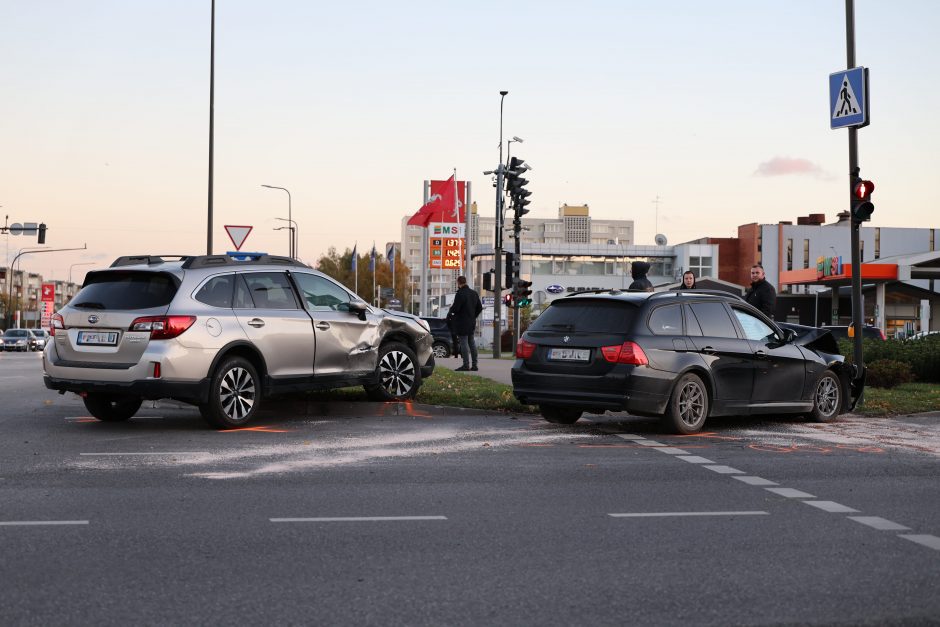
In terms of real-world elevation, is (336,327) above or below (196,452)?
above

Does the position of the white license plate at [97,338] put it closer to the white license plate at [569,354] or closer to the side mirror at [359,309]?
the side mirror at [359,309]

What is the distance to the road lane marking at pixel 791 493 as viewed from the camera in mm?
8136

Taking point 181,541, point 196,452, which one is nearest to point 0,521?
point 181,541

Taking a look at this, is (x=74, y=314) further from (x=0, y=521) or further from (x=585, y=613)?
(x=585, y=613)

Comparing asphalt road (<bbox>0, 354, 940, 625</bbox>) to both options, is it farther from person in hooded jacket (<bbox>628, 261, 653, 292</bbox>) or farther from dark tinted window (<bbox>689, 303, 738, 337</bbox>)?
person in hooded jacket (<bbox>628, 261, 653, 292</bbox>)

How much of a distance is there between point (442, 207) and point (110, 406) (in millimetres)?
32536

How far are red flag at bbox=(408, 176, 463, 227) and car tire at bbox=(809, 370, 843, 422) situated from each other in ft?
103

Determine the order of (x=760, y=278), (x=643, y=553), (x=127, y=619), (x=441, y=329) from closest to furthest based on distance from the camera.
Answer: (x=127, y=619) < (x=643, y=553) < (x=760, y=278) < (x=441, y=329)

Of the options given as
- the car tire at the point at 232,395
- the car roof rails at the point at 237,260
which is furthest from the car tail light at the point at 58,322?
the car tire at the point at 232,395

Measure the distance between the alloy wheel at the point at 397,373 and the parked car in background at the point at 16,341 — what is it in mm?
63996

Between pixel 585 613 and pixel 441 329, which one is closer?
pixel 585 613

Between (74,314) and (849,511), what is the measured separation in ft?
26.8

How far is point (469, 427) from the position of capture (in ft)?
42.5

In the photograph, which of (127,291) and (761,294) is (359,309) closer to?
(127,291)
